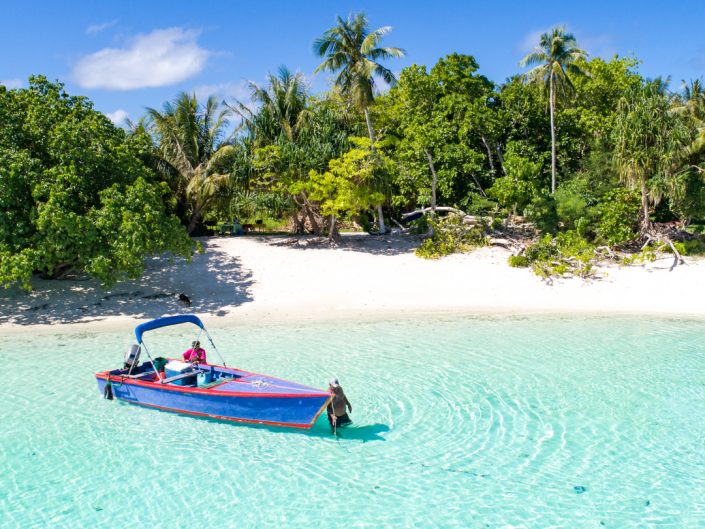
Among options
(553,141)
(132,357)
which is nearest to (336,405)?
(132,357)

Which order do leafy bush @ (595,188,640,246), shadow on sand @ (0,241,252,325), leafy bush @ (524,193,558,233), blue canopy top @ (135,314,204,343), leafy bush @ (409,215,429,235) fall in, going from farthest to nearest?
leafy bush @ (409,215,429,235)
leafy bush @ (524,193,558,233)
leafy bush @ (595,188,640,246)
shadow on sand @ (0,241,252,325)
blue canopy top @ (135,314,204,343)

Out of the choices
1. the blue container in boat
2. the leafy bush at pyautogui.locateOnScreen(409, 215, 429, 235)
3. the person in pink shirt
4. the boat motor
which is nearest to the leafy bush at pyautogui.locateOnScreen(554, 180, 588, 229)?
the leafy bush at pyautogui.locateOnScreen(409, 215, 429, 235)

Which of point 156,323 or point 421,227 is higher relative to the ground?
point 421,227

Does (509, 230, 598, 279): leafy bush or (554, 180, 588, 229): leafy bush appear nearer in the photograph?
(509, 230, 598, 279): leafy bush

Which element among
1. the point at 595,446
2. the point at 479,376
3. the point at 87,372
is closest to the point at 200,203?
the point at 87,372

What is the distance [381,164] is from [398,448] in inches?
850

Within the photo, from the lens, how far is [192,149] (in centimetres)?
3288

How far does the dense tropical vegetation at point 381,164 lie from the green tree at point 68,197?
0.20 ft

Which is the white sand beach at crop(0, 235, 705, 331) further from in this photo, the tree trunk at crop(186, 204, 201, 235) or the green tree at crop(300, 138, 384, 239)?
the tree trunk at crop(186, 204, 201, 235)

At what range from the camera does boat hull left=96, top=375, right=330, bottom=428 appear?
9.44m

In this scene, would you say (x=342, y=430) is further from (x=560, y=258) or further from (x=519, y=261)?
(x=560, y=258)

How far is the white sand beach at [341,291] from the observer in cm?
2114

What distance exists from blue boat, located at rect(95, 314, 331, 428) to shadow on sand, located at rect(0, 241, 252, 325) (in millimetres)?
9054

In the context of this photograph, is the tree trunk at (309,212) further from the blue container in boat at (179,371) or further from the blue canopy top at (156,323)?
the blue container in boat at (179,371)
